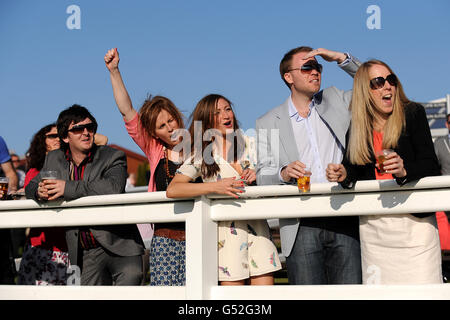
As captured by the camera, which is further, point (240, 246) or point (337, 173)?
point (240, 246)

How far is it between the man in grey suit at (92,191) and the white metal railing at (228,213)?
0.43 ft

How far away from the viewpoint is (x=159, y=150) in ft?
13.4

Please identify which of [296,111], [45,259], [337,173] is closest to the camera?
[337,173]

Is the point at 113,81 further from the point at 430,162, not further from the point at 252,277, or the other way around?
the point at 430,162

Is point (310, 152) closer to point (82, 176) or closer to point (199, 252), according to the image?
point (199, 252)

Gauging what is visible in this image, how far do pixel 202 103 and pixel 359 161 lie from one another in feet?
3.52

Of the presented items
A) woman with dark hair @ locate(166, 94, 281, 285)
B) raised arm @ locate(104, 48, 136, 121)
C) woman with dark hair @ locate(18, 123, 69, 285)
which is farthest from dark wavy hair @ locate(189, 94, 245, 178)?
woman with dark hair @ locate(18, 123, 69, 285)

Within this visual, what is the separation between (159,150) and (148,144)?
0.45 ft

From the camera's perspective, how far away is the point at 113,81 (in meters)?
4.40

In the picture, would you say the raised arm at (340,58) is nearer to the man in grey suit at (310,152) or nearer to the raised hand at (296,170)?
the man in grey suit at (310,152)

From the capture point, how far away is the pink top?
4.05 m

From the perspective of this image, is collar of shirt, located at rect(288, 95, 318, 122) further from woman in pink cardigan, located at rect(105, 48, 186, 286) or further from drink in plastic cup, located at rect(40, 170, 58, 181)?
drink in plastic cup, located at rect(40, 170, 58, 181)

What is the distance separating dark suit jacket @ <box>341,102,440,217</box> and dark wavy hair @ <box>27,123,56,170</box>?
2.74m

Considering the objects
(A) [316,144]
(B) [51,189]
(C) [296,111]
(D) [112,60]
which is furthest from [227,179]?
(D) [112,60]
